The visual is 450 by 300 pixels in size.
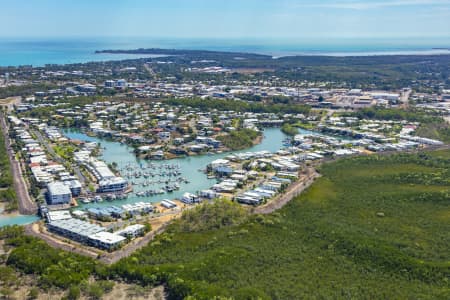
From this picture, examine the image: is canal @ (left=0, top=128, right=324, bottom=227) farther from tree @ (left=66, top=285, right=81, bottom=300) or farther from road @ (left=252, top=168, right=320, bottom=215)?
tree @ (left=66, top=285, right=81, bottom=300)

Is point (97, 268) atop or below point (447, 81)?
below

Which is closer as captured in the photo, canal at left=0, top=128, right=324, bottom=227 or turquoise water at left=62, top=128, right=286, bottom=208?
canal at left=0, top=128, right=324, bottom=227

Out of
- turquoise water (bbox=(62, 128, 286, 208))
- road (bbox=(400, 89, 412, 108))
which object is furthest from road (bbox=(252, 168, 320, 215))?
road (bbox=(400, 89, 412, 108))

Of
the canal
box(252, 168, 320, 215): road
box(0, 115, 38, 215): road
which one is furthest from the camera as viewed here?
the canal

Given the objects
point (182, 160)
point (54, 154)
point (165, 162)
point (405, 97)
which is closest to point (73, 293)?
point (165, 162)

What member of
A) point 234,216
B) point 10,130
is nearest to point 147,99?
point 10,130

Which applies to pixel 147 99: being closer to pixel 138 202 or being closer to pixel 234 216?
pixel 138 202

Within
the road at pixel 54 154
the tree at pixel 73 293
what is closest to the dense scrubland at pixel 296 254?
the tree at pixel 73 293
